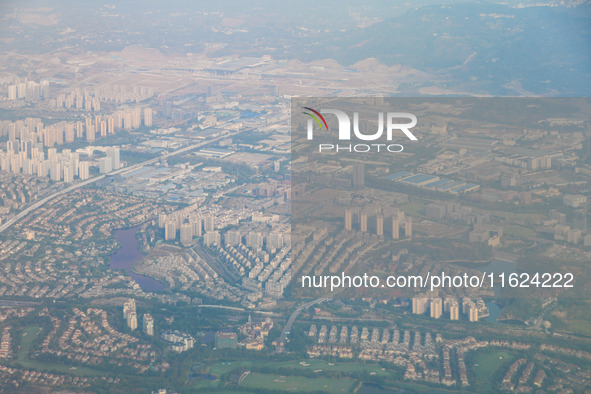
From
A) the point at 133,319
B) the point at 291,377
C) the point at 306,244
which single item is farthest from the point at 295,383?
the point at 306,244

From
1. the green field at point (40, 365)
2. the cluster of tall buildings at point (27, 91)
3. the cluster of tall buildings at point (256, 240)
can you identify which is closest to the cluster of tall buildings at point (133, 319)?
the green field at point (40, 365)

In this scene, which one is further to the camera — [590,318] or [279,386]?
[590,318]

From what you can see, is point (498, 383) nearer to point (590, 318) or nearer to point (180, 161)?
point (590, 318)

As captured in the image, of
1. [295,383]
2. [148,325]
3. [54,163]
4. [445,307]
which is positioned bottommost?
[295,383]

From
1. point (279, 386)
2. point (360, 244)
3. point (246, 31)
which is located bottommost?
point (279, 386)

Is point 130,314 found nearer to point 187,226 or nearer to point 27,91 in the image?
point 187,226

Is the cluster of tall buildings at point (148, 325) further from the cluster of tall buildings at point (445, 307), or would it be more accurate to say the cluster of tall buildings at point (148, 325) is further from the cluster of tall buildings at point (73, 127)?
the cluster of tall buildings at point (73, 127)

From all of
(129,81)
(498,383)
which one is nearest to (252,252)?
(498,383)
